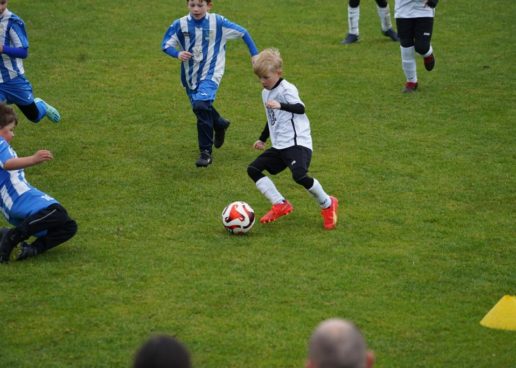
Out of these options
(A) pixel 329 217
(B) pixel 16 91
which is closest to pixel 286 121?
(A) pixel 329 217

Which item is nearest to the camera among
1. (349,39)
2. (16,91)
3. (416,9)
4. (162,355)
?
(162,355)

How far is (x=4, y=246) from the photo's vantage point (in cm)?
814

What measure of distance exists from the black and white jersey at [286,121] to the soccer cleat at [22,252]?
259cm

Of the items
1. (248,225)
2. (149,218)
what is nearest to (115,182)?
(149,218)

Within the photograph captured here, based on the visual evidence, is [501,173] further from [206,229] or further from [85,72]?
[85,72]

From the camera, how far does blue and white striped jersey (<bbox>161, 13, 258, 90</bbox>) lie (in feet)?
36.3

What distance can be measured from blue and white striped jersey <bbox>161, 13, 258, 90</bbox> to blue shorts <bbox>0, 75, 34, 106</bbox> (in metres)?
1.78

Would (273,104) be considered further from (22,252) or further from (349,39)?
(349,39)

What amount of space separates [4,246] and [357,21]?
9916mm

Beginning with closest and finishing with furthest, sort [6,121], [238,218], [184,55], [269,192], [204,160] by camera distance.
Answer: [6,121] < [238,218] < [269,192] < [184,55] < [204,160]

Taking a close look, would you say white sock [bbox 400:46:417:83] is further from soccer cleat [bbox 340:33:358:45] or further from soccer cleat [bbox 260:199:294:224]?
soccer cleat [bbox 260:199:294:224]

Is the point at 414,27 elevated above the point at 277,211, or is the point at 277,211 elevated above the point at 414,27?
the point at 277,211

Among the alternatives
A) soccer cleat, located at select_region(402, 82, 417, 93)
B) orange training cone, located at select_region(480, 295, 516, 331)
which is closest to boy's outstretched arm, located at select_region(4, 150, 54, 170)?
orange training cone, located at select_region(480, 295, 516, 331)

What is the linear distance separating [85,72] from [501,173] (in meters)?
7.27
